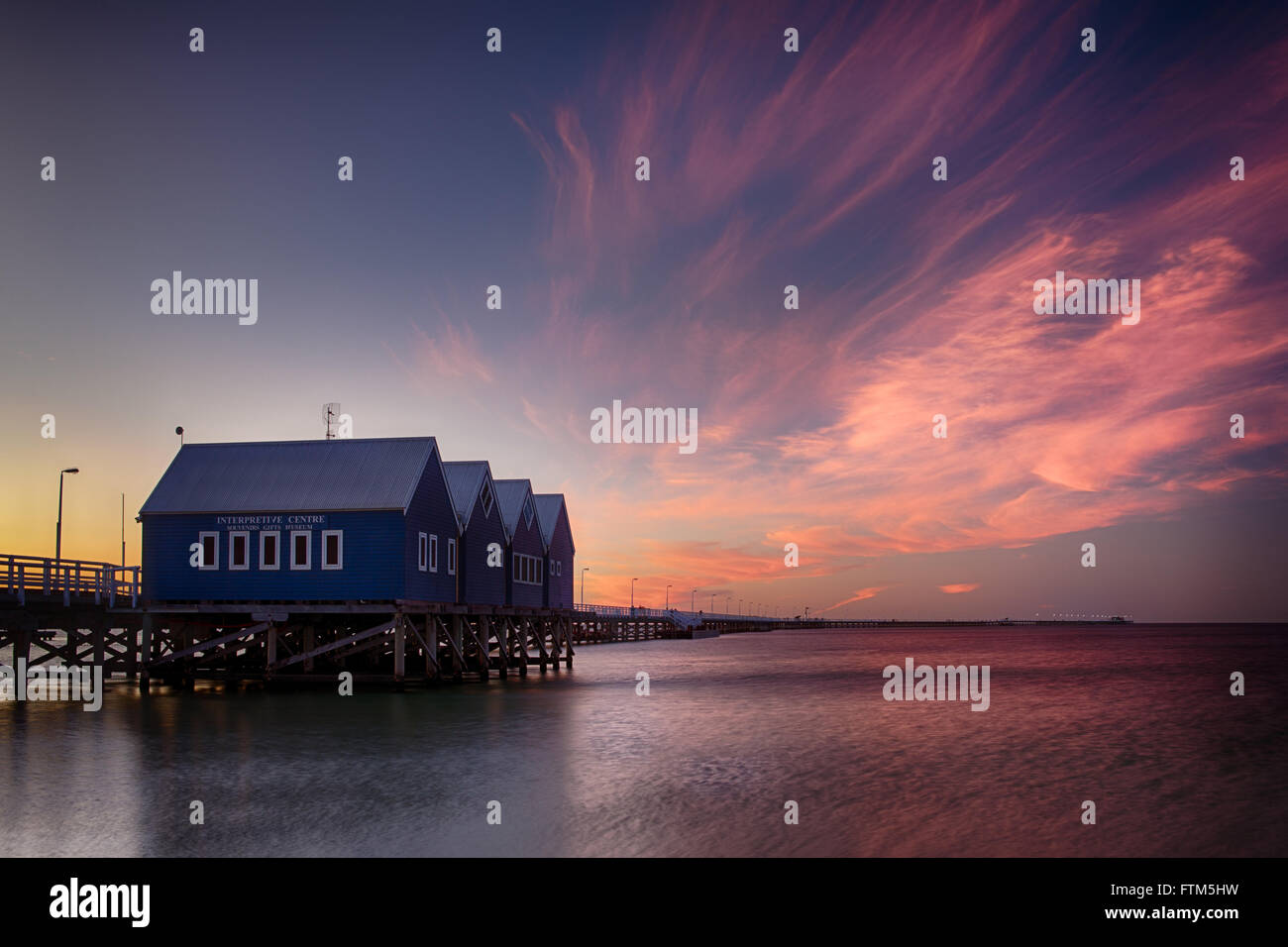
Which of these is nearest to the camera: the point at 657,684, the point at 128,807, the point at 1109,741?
the point at 128,807

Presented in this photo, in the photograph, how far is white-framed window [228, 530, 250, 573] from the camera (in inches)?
1655

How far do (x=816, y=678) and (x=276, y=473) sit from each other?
125 feet

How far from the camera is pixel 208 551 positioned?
42531 millimetres

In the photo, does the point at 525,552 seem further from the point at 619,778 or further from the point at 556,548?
the point at 619,778

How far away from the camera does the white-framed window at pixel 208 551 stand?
42406 mm

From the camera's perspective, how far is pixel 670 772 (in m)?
23.7

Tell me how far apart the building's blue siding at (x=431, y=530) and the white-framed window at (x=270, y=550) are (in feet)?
18.2

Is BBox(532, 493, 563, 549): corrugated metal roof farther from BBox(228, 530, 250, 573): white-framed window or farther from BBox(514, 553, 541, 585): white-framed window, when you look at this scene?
BBox(228, 530, 250, 573): white-framed window

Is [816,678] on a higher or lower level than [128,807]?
lower

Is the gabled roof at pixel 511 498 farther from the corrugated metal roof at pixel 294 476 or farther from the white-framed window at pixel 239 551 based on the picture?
the white-framed window at pixel 239 551
